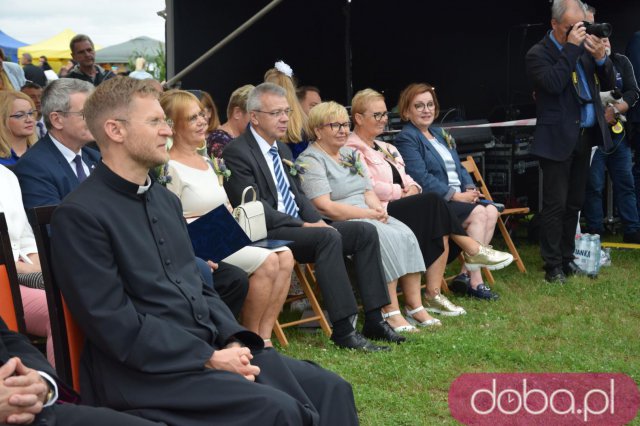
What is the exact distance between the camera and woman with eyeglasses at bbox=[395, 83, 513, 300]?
24.2ft

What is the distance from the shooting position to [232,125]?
6914 mm

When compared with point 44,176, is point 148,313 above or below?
below

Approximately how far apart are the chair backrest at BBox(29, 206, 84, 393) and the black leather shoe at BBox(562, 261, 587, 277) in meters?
5.62

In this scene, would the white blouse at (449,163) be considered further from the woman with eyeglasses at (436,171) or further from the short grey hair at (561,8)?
the short grey hair at (561,8)

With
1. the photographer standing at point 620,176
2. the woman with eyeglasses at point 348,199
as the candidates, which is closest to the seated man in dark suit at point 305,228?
the woman with eyeglasses at point 348,199

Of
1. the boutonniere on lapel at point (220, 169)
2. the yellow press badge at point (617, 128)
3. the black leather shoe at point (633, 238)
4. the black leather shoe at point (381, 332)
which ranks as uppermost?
the boutonniere on lapel at point (220, 169)

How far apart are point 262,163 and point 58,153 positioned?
1.56m

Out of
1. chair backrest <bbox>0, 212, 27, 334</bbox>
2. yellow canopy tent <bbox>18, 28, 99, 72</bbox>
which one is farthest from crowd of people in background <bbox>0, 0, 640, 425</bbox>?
yellow canopy tent <bbox>18, 28, 99, 72</bbox>

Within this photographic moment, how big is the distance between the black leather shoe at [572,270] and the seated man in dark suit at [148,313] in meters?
5.04

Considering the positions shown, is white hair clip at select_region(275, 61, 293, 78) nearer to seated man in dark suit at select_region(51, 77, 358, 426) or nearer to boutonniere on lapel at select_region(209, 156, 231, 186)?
boutonniere on lapel at select_region(209, 156, 231, 186)

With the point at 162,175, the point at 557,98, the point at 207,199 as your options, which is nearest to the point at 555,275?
the point at 557,98

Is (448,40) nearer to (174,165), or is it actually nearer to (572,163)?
(572,163)

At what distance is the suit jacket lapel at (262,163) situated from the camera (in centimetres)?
599

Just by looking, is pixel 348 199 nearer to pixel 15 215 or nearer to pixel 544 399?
pixel 544 399
